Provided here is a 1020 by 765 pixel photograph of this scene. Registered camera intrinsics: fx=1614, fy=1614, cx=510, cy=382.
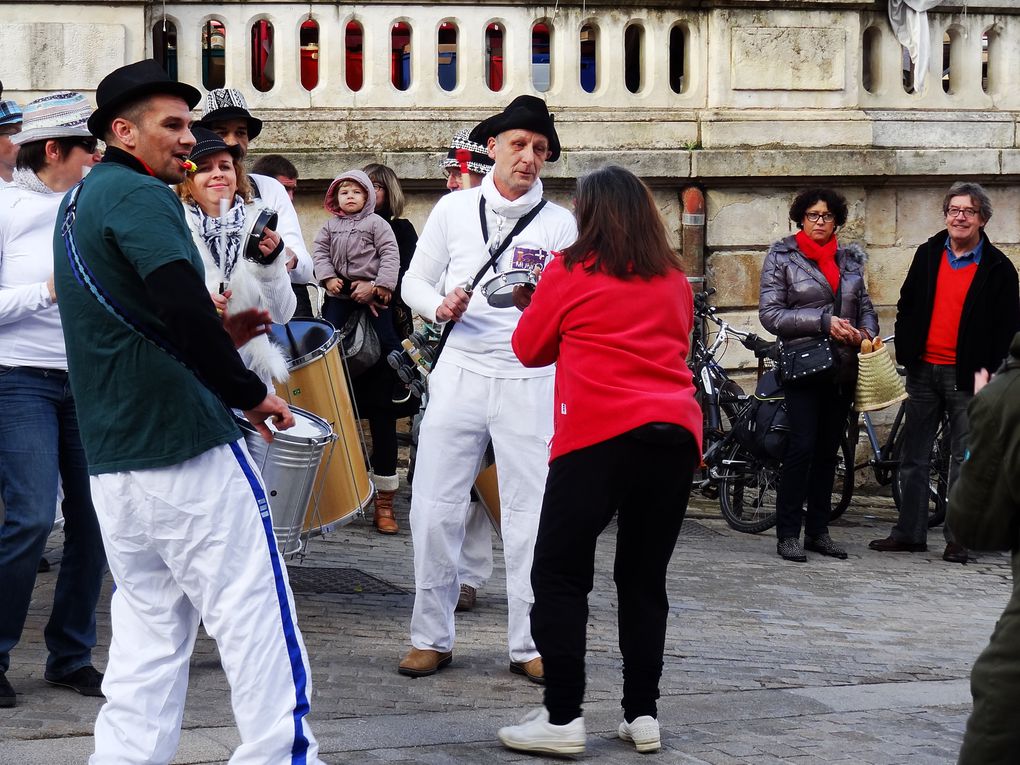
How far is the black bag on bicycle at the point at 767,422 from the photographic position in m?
9.60

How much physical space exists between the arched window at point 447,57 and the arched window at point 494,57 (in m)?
0.24

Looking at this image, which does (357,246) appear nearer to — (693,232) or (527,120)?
(693,232)

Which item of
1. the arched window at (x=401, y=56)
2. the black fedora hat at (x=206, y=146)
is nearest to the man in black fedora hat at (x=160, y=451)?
the black fedora hat at (x=206, y=146)

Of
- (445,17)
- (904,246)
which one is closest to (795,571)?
(904,246)

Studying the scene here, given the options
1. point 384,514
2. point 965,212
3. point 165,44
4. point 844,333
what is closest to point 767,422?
point 844,333

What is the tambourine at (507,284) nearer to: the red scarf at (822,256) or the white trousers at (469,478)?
the white trousers at (469,478)

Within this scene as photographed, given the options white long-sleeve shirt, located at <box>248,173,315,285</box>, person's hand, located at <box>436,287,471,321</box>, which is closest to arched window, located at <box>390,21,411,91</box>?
white long-sleeve shirt, located at <box>248,173,315,285</box>

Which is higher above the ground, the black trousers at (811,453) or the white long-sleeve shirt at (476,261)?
the white long-sleeve shirt at (476,261)

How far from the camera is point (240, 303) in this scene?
5.79 meters

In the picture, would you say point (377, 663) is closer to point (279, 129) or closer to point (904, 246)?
point (279, 129)

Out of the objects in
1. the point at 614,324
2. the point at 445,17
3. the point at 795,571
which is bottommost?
the point at 795,571

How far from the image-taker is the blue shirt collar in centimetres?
915

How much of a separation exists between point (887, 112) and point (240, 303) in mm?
7163

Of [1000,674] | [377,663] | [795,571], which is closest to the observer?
[1000,674]
